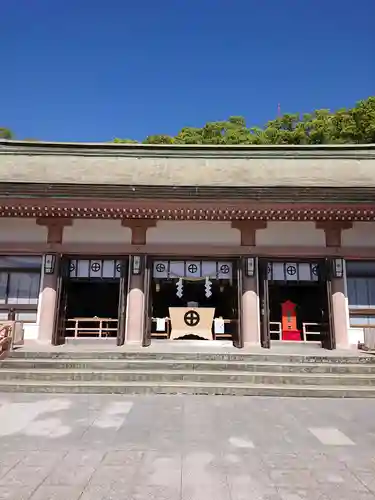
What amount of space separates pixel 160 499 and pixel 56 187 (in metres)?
7.90

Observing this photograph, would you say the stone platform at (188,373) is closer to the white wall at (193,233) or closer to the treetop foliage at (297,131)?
the white wall at (193,233)

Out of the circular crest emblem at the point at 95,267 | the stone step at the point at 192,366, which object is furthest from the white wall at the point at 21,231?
the stone step at the point at 192,366

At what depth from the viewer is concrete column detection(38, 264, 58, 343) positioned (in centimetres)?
965

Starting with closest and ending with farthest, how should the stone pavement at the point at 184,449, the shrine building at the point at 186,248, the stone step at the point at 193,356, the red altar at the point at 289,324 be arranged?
the stone pavement at the point at 184,449 → the stone step at the point at 193,356 → the shrine building at the point at 186,248 → the red altar at the point at 289,324

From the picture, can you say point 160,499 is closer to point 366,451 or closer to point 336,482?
point 336,482

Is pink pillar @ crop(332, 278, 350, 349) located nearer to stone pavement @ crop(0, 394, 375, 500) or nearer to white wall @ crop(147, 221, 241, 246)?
white wall @ crop(147, 221, 241, 246)

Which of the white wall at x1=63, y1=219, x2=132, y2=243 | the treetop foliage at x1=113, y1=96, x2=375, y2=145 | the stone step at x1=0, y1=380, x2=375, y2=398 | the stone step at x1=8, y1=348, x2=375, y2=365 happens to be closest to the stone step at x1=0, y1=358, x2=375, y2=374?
the stone step at x1=8, y1=348, x2=375, y2=365

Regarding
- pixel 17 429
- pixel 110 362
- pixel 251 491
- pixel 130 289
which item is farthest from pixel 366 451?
pixel 130 289

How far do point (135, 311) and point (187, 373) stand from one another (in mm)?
3121

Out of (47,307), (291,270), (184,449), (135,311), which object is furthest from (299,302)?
(184,449)

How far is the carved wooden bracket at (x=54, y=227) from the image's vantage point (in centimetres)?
1008

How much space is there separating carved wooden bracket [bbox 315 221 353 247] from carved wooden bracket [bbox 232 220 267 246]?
1727 millimetres

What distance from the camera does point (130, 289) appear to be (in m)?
9.97

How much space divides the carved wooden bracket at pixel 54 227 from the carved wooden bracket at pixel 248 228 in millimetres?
4953
